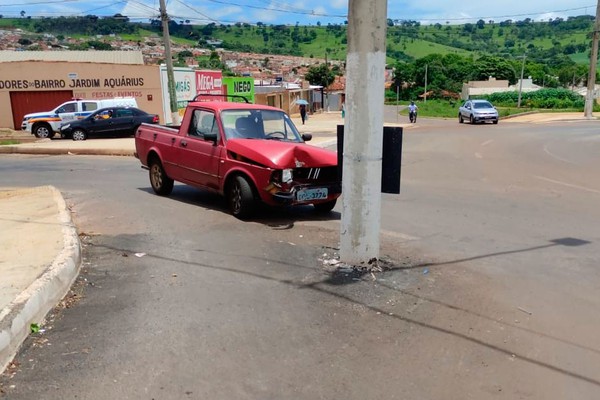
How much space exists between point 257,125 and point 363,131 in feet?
12.2

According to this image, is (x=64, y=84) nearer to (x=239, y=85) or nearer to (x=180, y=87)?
(x=180, y=87)

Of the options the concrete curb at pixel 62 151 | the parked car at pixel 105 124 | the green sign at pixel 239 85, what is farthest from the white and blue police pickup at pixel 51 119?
the green sign at pixel 239 85

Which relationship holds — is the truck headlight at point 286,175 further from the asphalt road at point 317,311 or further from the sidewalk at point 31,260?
the sidewalk at point 31,260

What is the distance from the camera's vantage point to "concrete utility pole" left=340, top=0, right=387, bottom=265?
222 inches

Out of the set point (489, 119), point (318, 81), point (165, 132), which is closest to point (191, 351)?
point (165, 132)

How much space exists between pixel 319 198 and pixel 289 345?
4.30 metres

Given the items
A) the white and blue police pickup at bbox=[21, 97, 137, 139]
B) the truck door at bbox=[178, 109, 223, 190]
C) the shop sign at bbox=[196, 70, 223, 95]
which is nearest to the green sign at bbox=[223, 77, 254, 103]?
the shop sign at bbox=[196, 70, 223, 95]

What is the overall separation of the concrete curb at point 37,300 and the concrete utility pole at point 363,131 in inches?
111

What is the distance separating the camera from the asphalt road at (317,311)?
12.7ft

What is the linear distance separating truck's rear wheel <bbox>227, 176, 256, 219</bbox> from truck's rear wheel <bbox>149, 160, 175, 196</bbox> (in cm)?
226

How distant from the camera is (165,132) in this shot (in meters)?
10.5

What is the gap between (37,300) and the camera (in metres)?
4.77

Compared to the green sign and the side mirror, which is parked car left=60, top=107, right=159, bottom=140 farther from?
the side mirror

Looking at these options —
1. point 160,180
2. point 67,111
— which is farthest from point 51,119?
point 160,180
